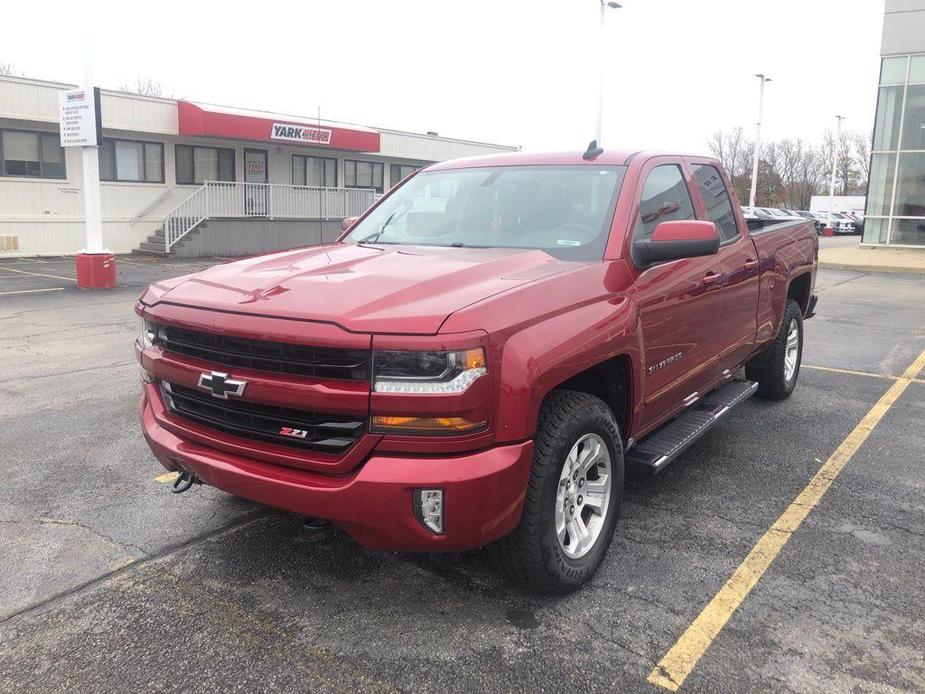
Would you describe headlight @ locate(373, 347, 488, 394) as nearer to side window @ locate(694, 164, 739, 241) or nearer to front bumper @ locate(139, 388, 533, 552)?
front bumper @ locate(139, 388, 533, 552)

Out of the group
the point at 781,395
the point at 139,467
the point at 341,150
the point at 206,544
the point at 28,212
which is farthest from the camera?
the point at 341,150

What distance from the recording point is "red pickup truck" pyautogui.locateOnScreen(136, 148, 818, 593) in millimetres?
2688

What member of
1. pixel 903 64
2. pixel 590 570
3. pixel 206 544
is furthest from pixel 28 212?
pixel 903 64

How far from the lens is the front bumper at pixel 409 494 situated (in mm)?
2664

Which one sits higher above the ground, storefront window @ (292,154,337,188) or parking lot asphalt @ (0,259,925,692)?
storefront window @ (292,154,337,188)

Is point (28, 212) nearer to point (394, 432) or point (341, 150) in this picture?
point (341, 150)

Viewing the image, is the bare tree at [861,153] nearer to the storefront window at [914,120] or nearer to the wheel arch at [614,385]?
the storefront window at [914,120]

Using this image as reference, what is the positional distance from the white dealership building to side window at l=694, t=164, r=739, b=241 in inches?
718

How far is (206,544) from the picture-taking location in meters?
3.71

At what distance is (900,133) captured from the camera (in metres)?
25.1

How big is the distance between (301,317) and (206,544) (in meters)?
1.54

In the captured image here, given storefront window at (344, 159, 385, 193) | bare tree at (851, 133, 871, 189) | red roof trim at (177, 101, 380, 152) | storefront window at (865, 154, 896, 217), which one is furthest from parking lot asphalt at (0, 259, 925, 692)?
bare tree at (851, 133, 871, 189)

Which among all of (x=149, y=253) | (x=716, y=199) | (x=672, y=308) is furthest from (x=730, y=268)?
(x=149, y=253)

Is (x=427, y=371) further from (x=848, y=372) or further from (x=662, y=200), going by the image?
(x=848, y=372)
